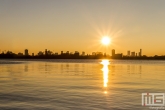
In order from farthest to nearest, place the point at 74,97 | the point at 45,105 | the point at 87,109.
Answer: the point at 74,97 < the point at 45,105 < the point at 87,109

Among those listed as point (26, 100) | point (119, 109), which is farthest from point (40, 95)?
point (119, 109)

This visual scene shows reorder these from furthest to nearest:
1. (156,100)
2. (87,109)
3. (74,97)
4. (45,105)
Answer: (74,97) < (156,100) < (45,105) < (87,109)

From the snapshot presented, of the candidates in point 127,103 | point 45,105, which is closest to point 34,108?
point 45,105

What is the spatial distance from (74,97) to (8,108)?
20.4 ft

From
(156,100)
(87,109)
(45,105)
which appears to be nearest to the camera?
(87,109)

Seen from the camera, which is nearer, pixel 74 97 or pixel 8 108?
pixel 8 108

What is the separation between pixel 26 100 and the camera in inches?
820

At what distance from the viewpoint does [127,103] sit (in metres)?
19.8

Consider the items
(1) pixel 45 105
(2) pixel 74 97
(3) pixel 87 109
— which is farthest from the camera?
(2) pixel 74 97

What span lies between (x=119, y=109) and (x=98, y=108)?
4.56 ft

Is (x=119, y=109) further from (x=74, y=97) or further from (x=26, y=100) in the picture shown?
(x=26, y=100)

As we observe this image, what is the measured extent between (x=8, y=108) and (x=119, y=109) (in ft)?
24.0

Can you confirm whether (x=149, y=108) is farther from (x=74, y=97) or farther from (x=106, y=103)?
(x=74, y=97)

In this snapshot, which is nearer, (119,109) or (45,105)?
(119,109)
